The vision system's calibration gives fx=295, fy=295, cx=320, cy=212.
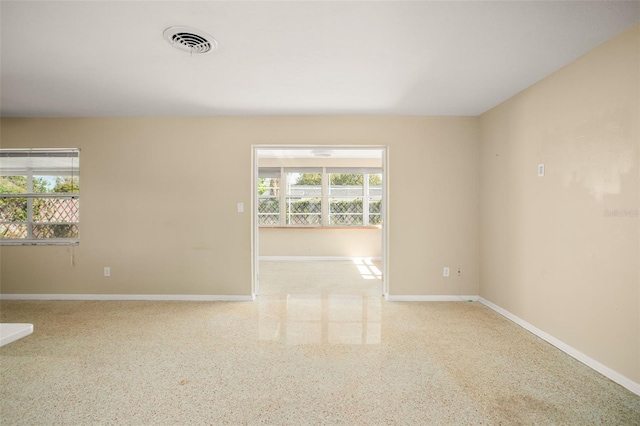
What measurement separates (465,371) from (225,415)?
1594 mm

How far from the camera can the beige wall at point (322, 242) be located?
6.40 metres

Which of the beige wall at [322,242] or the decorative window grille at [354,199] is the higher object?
the decorative window grille at [354,199]

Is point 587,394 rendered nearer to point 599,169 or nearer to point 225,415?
point 599,169

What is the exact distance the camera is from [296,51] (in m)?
2.06

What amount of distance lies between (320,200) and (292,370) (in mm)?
4771

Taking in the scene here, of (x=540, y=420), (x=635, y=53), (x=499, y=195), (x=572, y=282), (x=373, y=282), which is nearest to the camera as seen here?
(x=540, y=420)

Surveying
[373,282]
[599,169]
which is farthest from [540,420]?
[373,282]

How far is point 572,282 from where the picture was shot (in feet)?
7.40

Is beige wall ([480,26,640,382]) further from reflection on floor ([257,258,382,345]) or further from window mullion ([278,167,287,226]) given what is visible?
window mullion ([278,167,287,226])

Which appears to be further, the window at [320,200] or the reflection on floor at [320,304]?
the window at [320,200]

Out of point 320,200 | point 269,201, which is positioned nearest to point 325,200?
point 320,200

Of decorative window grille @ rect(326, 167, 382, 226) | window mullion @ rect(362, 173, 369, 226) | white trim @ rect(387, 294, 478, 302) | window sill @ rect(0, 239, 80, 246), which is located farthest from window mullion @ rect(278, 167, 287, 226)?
window sill @ rect(0, 239, 80, 246)

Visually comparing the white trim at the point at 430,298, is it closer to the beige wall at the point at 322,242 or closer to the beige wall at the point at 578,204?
the beige wall at the point at 578,204

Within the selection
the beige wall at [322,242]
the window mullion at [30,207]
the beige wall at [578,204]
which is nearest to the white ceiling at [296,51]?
the beige wall at [578,204]
